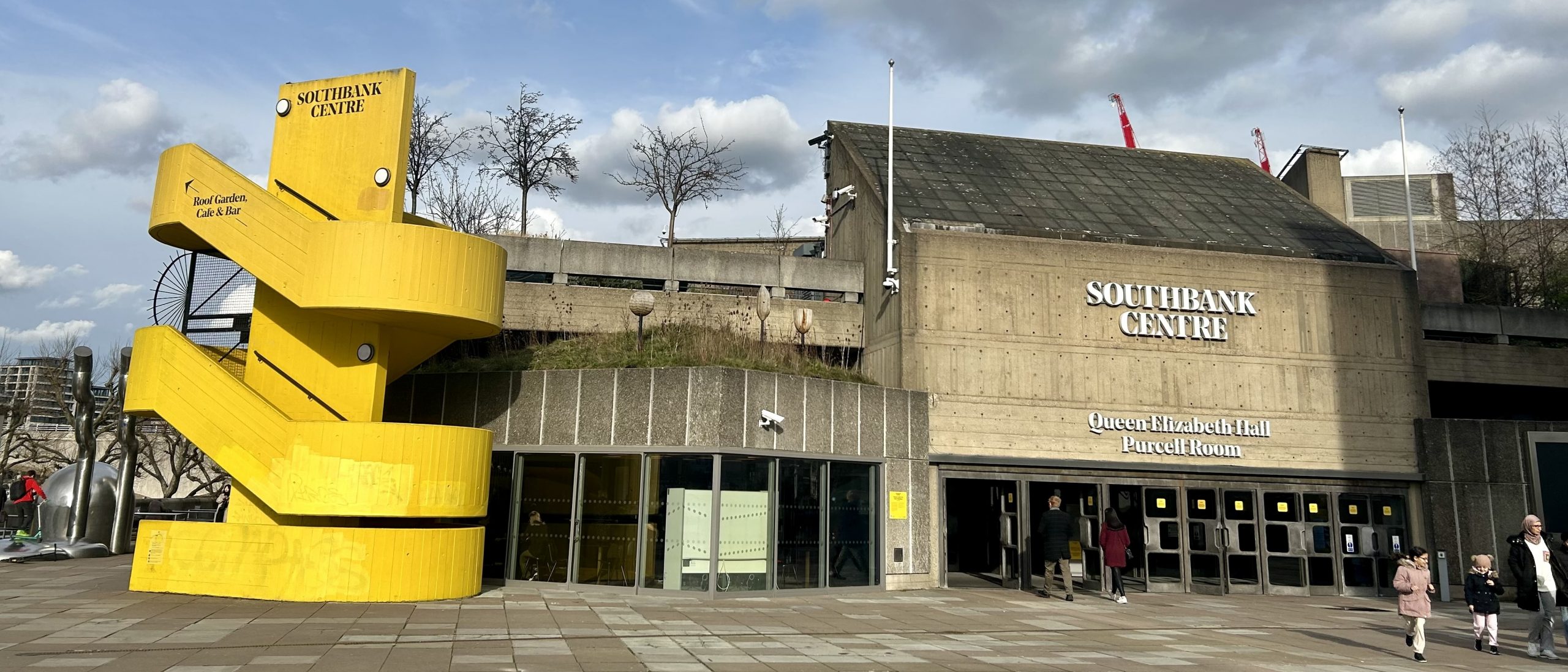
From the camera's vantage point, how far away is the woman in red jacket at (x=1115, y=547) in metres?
16.7

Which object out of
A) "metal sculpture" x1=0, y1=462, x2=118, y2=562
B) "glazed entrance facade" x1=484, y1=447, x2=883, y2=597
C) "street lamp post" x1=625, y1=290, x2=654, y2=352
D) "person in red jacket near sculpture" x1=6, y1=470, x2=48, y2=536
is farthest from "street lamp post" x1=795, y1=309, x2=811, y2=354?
"person in red jacket near sculpture" x1=6, y1=470, x2=48, y2=536

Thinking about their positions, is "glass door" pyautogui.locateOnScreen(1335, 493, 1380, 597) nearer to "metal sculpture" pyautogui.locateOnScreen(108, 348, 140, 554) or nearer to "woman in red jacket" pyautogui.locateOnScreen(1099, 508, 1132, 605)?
"woman in red jacket" pyautogui.locateOnScreen(1099, 508, 1132, 605)

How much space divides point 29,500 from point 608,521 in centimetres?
1612

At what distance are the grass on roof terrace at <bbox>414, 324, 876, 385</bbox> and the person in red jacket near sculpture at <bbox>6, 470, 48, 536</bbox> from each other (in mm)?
10488

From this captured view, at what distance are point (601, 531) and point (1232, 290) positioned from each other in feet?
44.2

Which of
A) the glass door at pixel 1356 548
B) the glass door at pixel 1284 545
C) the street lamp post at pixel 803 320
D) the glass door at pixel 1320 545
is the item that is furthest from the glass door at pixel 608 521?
the glass door at pixel 1356 548

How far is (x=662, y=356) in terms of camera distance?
1741 centimetres

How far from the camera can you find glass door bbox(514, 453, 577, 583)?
16.0 metres

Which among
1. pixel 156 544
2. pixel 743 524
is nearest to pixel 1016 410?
pixel 743 524

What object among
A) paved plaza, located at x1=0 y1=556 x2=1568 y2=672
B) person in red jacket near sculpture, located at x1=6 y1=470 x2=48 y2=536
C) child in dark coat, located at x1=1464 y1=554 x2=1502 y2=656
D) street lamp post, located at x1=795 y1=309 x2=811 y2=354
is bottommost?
paved plaza, located at x1=0 y1=556 x2=1568 y2=672

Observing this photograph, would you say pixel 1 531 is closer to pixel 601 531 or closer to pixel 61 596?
pixel 61 596

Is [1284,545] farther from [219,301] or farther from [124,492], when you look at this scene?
[124,492]

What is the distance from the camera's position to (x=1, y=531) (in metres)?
24.5

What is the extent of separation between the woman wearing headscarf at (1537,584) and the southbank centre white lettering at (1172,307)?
8195 mm
